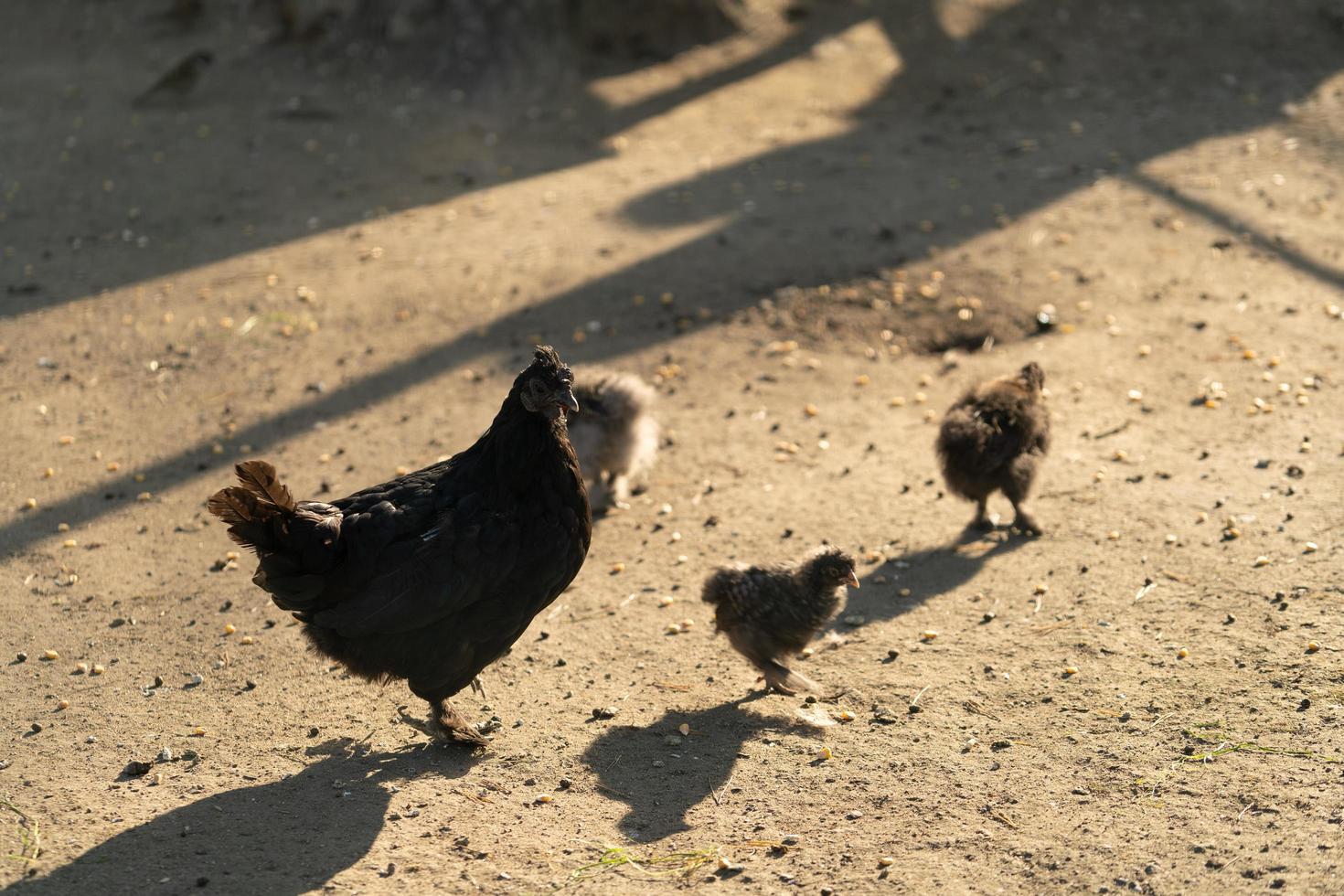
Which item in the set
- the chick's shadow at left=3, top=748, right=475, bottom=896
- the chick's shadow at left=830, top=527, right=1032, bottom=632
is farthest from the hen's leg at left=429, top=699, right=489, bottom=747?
the chick's shadow at left=830, top=527, right=1032, bottom=632

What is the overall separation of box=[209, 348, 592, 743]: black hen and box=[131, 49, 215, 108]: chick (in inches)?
375

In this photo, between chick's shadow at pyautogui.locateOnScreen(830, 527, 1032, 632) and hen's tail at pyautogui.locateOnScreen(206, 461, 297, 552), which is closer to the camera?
hen's tail at pyautogui.locateOnScreen(206, 461, 297, 552)

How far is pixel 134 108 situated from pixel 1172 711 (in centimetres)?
1178

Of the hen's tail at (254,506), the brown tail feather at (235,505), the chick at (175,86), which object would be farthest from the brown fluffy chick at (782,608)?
the chick at (175,86)

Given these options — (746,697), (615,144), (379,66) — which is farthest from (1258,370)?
(379,66)

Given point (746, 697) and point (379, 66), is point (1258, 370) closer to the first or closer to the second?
point (746, 697)

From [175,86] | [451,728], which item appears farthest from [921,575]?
[175,86]

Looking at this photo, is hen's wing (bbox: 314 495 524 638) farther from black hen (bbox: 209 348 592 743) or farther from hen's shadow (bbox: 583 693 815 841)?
hen's shadow (bbox: 583 693 815 841)

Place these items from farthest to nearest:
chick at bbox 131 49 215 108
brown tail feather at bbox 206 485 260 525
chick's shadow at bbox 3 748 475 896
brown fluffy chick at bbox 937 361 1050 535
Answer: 1. chick at bbox 131 49 215 108
2. brown fluffy chick at bbox 937 361 1050 535
3. brown tail feather at bbox 206 485 260 525
4. chick's shadow at bbox 3 748 475 896

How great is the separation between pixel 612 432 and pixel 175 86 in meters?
8.48

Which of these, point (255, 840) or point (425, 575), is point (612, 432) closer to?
point (425, 575)

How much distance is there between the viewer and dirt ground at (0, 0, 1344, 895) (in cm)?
480

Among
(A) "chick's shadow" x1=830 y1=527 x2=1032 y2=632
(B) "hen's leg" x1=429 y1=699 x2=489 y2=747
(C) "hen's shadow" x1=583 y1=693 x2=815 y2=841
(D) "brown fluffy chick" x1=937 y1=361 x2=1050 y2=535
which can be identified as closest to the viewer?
(C) "hen's shadow" x1=583 y1=693 x2=815 y2=841

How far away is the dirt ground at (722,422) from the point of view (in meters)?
4.80
